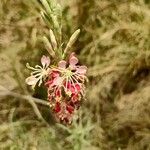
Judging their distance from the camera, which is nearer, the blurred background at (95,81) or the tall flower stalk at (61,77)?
the tall flower stalk at (61,77)

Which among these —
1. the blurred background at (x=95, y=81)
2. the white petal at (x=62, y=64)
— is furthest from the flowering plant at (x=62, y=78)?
the blurred background at (x=95, y=81)

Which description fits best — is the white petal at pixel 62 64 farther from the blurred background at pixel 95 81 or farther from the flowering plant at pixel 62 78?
the blurred background at pixel 95 81

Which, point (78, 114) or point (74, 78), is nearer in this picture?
point (74, 78)

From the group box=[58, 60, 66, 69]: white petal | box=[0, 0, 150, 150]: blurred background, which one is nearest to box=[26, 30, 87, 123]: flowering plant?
box=[58, 60, 66, 69]: white petal

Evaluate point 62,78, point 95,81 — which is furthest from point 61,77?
point 95,81

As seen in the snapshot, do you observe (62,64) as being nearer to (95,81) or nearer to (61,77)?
(61,77)

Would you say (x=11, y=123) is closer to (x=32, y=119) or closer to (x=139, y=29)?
(x=32, y=119)

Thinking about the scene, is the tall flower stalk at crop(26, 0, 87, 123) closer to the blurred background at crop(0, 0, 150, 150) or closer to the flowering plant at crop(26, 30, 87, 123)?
the flowering plant at crop(26, 30, 87, 123)

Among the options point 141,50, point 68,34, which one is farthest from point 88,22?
point 141,50
